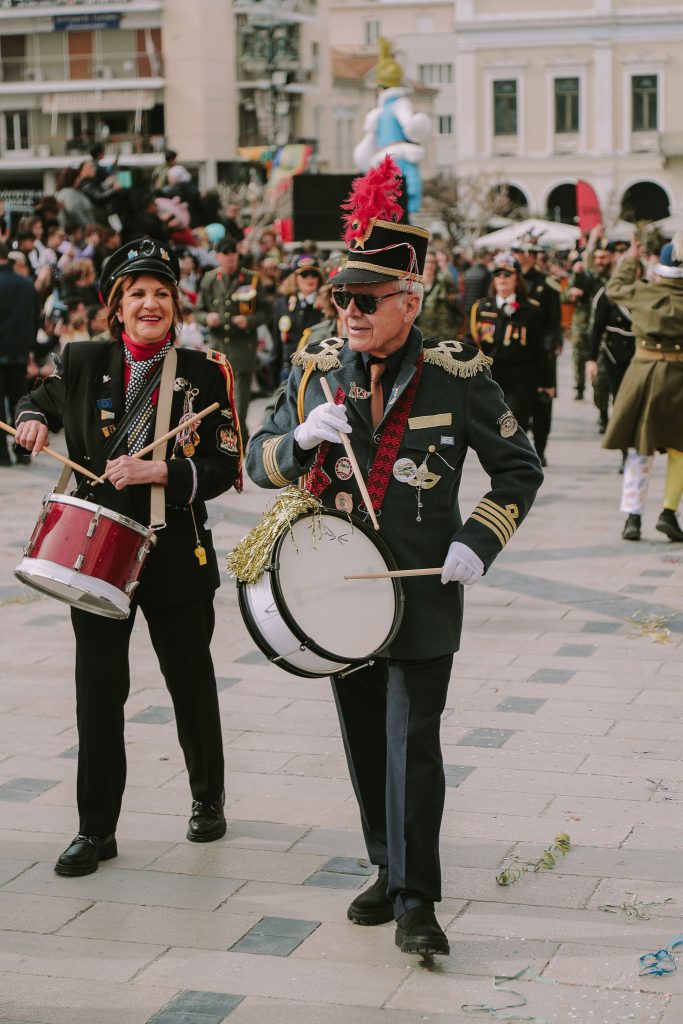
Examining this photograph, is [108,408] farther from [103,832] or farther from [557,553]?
[557,553]

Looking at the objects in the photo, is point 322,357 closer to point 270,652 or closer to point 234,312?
point 270,652

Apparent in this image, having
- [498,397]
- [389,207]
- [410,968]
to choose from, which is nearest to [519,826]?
[410,968]

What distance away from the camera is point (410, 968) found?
431 cm

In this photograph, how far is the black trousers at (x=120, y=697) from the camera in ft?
16.9

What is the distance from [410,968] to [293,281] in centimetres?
1264

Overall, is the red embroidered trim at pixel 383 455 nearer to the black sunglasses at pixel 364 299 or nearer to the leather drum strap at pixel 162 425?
the black sunglasses at pixel 364 299

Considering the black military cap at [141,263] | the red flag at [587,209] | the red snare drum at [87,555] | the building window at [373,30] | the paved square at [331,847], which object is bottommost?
the paved square at [331,847]

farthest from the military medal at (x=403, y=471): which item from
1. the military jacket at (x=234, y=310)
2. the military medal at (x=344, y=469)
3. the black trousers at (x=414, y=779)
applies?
the military jacket at (x=234, y=310)

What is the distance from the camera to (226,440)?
205 inches

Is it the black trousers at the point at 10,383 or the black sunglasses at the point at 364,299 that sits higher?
the black sunglasses at the point at 364,299

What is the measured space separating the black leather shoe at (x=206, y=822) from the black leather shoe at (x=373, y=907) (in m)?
0.78

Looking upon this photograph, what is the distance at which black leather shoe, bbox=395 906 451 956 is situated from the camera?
4.30 metres

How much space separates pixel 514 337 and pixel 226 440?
8.39 meters

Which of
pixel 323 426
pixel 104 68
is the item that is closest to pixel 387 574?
pixel 323 426
